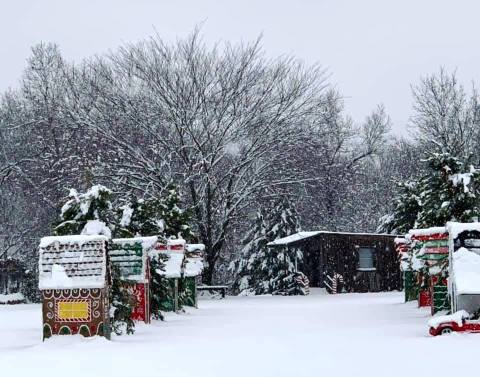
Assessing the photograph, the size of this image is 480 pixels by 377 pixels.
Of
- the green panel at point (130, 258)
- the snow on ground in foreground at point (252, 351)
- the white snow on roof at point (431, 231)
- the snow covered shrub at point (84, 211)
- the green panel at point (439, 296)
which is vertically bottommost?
the snow on ground in foreground at point (252, 351)

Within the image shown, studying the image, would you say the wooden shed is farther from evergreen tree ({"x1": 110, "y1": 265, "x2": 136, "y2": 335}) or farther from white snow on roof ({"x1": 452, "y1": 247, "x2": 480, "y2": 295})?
white snow on roof ({"x1": 452, "y1": 247, "x2": 480, "y2": 295})

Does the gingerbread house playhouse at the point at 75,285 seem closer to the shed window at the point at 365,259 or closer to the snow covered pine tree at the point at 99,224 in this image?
the snow covered pine tree at the point at 99,224

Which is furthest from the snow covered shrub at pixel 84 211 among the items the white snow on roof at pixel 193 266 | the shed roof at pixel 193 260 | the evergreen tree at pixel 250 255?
the evergreen tree at pixel 250 255

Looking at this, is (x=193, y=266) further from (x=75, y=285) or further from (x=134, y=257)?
(x=75, y=285)

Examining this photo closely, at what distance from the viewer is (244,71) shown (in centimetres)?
3456

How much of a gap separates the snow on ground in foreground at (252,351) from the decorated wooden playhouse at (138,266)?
0.72m

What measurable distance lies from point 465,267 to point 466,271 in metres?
0.08

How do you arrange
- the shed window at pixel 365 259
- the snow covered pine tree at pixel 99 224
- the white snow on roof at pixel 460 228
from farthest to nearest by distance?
the shed window at pixel 365 259, the snow covered pine tree at pixel 99 224, the white snow on roof at pixel 460 228

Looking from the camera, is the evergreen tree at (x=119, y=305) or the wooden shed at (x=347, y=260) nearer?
the evergreen tree at (x=119, y=305)

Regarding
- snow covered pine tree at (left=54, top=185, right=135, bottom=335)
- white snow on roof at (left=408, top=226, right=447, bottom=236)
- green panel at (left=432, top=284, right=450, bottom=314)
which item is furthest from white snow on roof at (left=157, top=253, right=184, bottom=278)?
green panel at (left=432, top=284, right=450, bottom=314)

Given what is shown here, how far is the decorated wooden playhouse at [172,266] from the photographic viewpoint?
59.1 ft

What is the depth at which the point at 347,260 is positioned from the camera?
35969mm

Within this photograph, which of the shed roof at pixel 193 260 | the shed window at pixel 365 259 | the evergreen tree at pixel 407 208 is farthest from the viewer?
the shed window at pixel 365 259

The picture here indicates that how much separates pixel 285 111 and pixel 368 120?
23.9 metres
